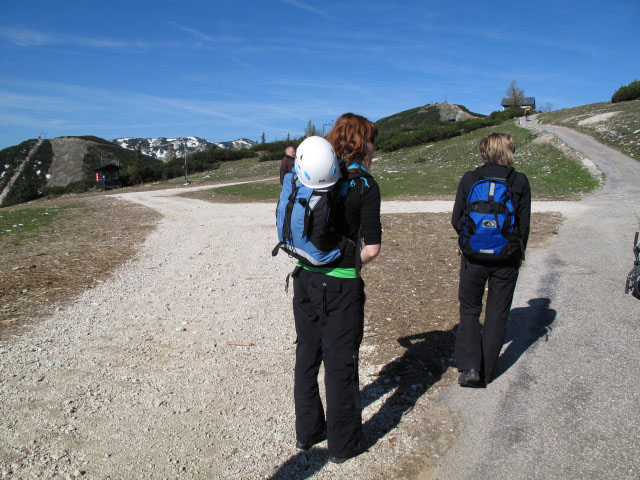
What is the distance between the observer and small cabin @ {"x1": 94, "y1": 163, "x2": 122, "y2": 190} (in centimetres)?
4591

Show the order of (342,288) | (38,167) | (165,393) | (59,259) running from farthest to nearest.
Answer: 1. (38,167)
2. (59,259)
3. (165,393)
4. (342,288)

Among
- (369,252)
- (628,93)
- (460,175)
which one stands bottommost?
(460,175)

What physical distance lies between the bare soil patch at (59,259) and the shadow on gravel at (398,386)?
12.0 feet

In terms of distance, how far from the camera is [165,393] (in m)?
3.67

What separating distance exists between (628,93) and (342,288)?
199ft

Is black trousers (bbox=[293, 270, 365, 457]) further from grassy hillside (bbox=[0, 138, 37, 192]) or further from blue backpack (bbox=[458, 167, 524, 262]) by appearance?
grassy hillside (bbox=[0, 138, 37, 192])

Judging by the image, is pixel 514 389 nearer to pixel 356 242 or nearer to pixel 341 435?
pixel 341 435

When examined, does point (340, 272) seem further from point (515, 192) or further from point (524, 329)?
point (524, 329)

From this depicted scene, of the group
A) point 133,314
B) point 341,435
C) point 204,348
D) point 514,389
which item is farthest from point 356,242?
point 133,314

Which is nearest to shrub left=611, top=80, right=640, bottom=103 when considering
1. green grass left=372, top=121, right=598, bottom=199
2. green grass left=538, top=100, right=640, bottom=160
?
green grass left=538, top=100, right=640, bottom=160

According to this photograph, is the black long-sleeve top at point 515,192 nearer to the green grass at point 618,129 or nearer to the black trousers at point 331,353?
the black trousers at point 331,353

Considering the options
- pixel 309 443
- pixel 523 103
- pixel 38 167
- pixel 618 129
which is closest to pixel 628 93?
pixel 618 129

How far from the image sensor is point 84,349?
447cm

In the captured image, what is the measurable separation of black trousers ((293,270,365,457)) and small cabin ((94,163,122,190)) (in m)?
47.5
